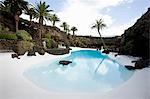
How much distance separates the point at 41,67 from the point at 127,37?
3.42 feet

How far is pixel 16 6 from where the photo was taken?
9.34 ft

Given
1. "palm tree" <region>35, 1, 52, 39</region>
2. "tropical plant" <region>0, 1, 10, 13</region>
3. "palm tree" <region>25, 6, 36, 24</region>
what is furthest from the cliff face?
"tropical plant" <region>0, 1, 10, 13</region>

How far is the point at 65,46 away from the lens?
270 centimetres

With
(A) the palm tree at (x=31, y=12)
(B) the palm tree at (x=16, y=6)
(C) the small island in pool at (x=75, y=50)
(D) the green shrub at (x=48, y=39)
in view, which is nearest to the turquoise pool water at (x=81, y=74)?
(C) the small island in pool at (x=75, y=50)

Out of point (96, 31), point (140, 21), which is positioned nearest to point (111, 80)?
point (96, 31)

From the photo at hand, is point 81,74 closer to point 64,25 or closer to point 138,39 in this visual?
point 64,25

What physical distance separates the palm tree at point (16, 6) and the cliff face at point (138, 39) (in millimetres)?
1206

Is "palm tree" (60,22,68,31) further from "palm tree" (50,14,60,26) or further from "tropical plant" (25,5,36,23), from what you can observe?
"tropical plant" (25,5,36,23)

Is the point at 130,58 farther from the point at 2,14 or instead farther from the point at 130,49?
the point at 2,14

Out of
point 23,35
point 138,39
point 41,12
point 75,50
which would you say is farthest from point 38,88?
point 138,39

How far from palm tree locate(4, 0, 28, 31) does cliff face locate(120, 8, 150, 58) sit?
1206 mm

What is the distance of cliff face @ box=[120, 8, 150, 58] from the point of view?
2.52m

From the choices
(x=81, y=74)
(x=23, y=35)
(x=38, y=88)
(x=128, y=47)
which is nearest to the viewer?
(x=38, y=88)

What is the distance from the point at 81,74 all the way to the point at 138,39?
84 cm
